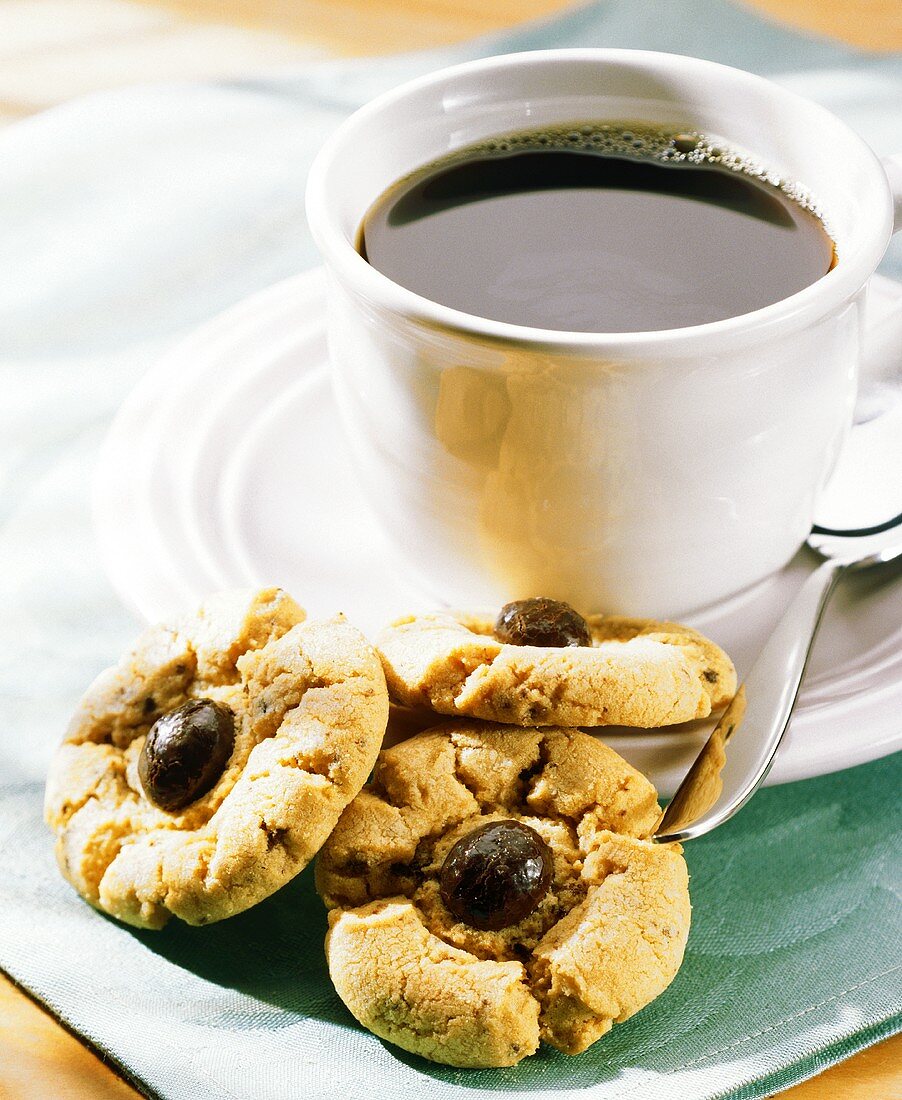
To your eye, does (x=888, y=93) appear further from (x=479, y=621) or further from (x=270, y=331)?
(x=479, y=621)

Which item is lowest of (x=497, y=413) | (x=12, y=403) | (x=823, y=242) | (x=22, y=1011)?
(x=22, y=1011)

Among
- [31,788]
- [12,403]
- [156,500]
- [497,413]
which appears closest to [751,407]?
[497,413]

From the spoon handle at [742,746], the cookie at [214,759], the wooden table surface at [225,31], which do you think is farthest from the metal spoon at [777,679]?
the wooden table surface at [225,31]

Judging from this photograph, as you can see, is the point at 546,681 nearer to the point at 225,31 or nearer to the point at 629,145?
the point at 629,145

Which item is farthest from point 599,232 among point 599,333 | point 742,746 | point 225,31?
point 225,31

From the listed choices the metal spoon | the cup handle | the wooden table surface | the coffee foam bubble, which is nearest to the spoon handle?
the metal spoon

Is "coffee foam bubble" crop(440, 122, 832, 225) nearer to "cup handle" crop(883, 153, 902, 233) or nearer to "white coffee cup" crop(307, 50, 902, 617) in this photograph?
"white coffee cup" crop(307, 50, 902, 617)
